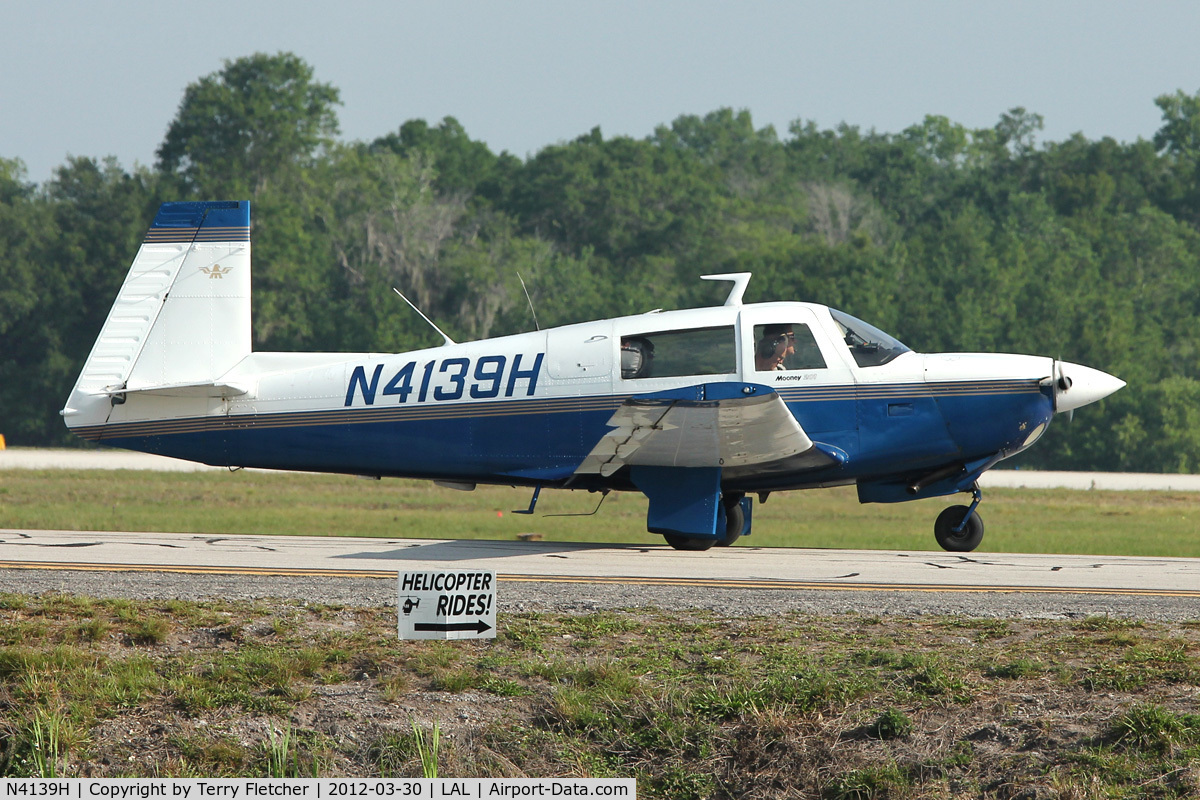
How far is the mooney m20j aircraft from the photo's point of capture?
12.7 metres

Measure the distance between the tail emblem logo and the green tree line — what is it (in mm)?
37877

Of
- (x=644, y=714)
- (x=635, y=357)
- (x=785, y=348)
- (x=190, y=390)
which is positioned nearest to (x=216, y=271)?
(x=190, y=390)

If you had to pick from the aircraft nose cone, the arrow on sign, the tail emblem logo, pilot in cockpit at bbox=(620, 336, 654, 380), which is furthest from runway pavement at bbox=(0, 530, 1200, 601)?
the tail emblem logo

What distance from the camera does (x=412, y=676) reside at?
24.5 ft

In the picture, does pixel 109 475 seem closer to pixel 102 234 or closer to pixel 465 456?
pixel 465 456

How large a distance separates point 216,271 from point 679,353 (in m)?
5.49

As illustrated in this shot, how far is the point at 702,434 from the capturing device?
39.3ft

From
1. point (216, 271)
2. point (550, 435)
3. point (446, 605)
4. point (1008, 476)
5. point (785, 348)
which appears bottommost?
point (446, 605)

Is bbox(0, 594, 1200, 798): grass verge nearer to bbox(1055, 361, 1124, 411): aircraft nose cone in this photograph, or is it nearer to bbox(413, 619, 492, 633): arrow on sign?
bbox(413, 619, 492, 633): arrow on sign

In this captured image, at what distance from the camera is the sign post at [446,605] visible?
24.5 feet

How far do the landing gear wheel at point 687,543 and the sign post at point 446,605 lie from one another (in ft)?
20.6

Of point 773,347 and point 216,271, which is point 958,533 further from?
point 216,271

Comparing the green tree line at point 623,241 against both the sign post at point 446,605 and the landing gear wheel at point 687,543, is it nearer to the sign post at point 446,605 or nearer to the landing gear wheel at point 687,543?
the landing gear wheel at point 687,543

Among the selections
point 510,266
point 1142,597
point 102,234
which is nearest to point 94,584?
point 1142,597
